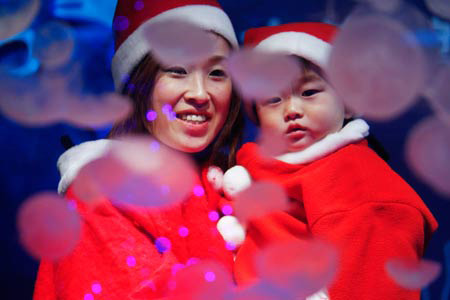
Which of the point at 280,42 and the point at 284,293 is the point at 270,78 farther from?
the point at 284,293

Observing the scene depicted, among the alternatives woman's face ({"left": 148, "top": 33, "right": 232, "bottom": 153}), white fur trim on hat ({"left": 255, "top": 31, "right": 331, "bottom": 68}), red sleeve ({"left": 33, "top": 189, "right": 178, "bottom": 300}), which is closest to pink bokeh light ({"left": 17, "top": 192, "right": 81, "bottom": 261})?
red sleeve ({"left": 33, "top": 189, "right": 178, "bottom": 300})

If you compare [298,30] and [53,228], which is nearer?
[53,228]

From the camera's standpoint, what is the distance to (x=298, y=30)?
904 mm

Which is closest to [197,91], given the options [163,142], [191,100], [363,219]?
[191,100]

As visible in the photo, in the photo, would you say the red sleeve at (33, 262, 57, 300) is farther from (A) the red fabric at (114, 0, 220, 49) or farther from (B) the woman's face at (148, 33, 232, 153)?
(A) the red fabric at (114, 0, 220, 49)

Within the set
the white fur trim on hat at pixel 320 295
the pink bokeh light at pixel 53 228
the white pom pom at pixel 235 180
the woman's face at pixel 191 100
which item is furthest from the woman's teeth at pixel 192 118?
the white fur trim on hat at pixel 320 295

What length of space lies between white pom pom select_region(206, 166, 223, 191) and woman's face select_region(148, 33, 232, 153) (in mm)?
76

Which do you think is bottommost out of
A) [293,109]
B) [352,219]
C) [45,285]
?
[45,285]

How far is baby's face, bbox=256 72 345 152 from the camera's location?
82 cm

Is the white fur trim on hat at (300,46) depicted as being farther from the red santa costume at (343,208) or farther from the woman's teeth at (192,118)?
the woman's teeth at (192,118)

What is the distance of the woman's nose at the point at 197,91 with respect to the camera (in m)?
0.83

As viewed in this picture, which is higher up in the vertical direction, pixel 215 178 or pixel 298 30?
pixel 298 30

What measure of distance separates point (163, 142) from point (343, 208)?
34 centimetres

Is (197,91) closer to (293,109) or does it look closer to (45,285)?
(293,109)
